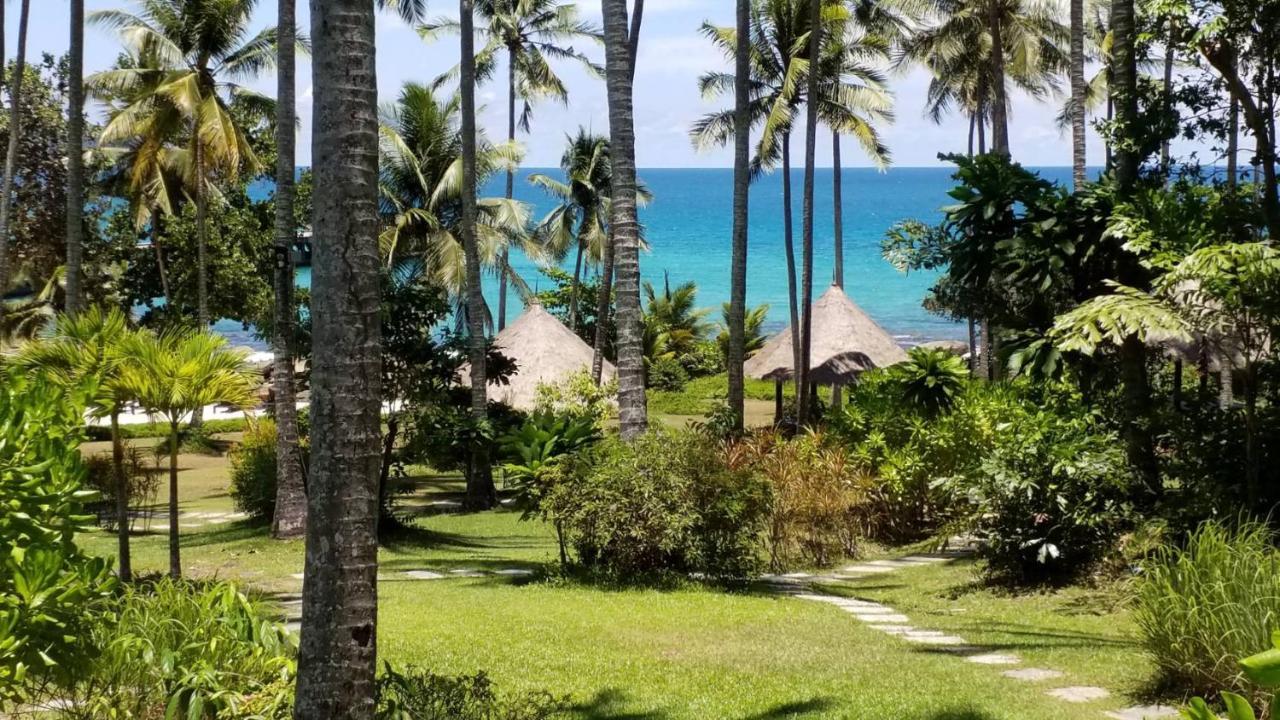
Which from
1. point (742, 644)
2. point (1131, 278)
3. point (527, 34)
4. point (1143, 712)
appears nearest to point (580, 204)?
point (527, 34)

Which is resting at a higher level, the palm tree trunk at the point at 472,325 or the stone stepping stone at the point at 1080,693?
the palm tree trunk at the point at 472,325

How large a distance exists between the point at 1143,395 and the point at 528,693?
679 centimetres

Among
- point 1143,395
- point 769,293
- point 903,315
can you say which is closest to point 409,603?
point 1143,395

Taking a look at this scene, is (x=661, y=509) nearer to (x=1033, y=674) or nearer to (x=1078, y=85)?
(x=1033, y=674)

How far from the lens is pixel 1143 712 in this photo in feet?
21.3

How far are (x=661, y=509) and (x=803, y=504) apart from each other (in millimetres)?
2304

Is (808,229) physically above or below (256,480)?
above

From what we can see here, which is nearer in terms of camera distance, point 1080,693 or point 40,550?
point 40,550

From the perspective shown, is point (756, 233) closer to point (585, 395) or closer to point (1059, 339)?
point (585, 395)

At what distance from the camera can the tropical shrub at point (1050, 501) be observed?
10625 millimetres

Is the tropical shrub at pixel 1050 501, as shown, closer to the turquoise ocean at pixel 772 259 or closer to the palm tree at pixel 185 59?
the palm tree at pixel 185 59

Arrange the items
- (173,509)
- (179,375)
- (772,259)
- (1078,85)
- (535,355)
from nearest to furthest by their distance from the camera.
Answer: (179,375) < (173,509) < (1078,85) < (535,355) < (772,259)

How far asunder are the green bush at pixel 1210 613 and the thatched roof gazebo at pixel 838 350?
54.6ft

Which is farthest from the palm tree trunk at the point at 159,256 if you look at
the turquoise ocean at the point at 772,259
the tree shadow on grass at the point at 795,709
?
the turquoise ocean at the point at 772,259
